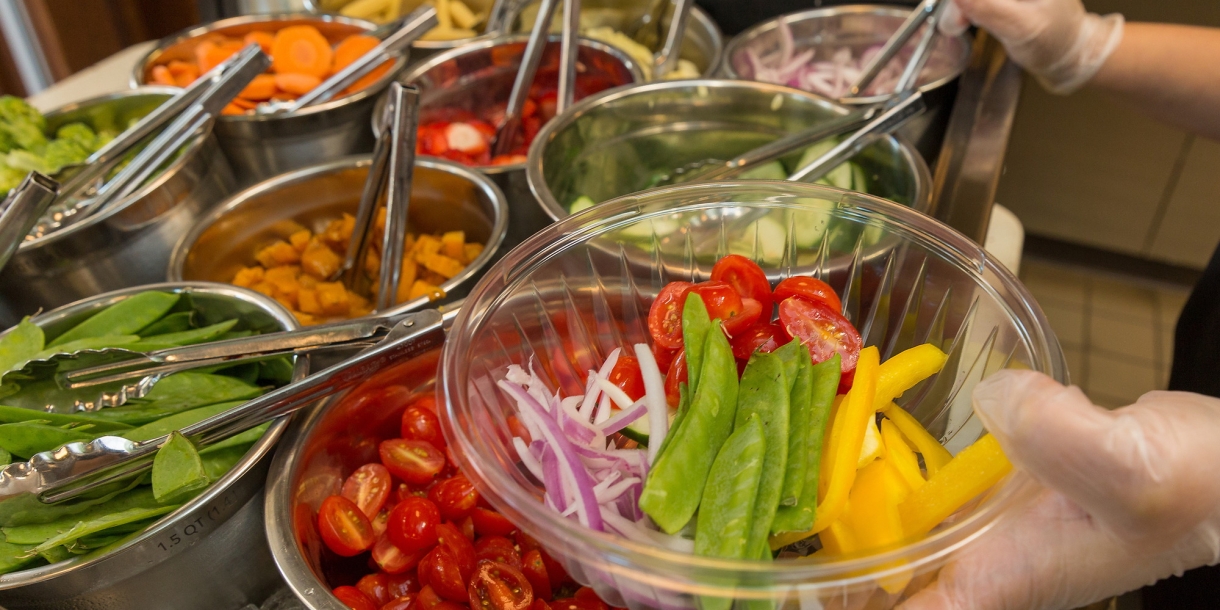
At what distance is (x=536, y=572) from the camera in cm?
95

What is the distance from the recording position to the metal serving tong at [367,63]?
6.22 ft

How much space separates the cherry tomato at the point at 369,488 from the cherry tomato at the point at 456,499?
0.26ft

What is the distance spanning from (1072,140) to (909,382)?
116 inches

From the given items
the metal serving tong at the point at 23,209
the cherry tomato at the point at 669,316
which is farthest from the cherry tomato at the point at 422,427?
the metal serving tong at the point at 23,209

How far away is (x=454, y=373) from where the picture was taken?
883 mm

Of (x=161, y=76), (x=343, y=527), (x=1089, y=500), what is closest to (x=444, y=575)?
(x=343, y=527)

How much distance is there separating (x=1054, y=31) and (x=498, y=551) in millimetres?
1550

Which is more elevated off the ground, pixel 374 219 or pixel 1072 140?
pixel 374 219

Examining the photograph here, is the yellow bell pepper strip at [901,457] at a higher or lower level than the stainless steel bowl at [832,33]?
lower

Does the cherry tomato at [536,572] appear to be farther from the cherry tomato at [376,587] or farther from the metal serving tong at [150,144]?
the metal serving tong at [150,144]

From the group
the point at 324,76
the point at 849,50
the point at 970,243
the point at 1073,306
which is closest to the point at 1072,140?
the point at 1073,306

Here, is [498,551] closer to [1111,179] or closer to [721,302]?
[721,302]

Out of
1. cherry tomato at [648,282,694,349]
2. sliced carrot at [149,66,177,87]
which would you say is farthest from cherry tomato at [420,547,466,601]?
sliced carrot at [149,66,177,87]

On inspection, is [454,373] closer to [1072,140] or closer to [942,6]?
[942,6]
